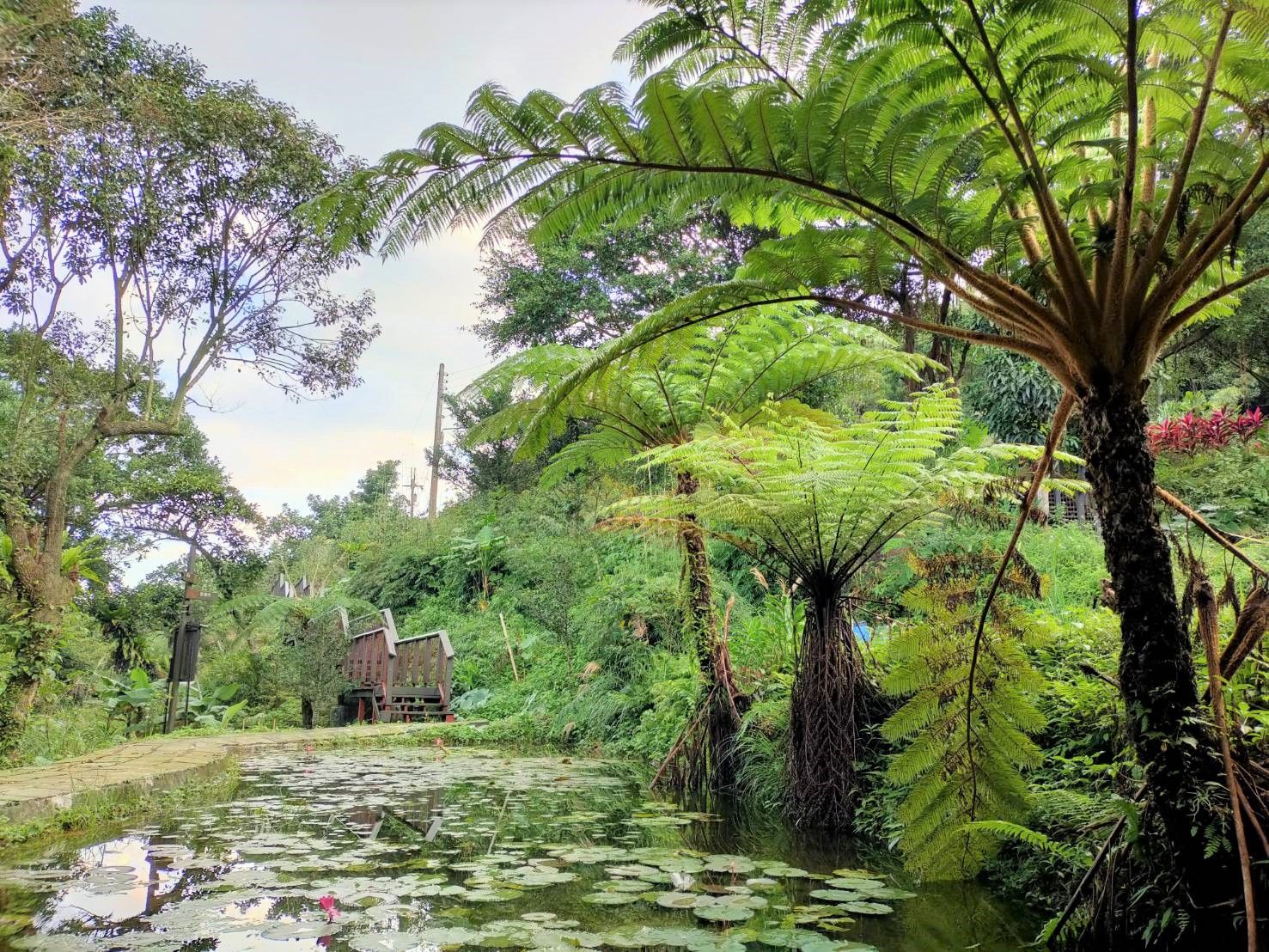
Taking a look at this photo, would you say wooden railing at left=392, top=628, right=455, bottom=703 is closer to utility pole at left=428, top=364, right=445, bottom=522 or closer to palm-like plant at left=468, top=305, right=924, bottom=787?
utility pole at left=428, top=364, right=445, bottom=522

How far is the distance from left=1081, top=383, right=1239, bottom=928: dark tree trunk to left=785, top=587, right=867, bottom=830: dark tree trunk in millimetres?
1591

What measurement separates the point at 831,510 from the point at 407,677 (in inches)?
302

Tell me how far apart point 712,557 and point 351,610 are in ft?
22.0

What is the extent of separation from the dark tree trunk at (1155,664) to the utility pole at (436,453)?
13462 mm

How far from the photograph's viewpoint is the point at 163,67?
26.5 ft

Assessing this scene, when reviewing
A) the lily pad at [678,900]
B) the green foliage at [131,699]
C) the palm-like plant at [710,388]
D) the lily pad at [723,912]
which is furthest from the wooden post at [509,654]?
the lily pad at [723,912]

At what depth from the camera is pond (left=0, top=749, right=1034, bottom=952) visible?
65.6 inches

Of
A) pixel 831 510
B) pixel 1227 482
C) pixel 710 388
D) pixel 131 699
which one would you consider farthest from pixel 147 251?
pixel 1227 482

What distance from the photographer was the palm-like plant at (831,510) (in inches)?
112

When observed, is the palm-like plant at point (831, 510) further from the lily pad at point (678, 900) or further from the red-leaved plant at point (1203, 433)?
the red-leaved plant at point (1203, 433)

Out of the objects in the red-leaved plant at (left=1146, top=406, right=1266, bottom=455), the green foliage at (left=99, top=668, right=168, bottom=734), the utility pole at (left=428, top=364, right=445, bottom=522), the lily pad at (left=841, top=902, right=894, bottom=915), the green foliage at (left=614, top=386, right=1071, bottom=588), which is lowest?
the green foliage at (left=99, top=668, right=168, bottom=734)

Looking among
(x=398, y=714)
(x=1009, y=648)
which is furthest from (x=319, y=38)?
(x=1009, y=648)

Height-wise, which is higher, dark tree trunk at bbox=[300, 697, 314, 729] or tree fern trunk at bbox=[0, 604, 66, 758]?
tree fern trunk at bbox=[0, 604, 66, 758]

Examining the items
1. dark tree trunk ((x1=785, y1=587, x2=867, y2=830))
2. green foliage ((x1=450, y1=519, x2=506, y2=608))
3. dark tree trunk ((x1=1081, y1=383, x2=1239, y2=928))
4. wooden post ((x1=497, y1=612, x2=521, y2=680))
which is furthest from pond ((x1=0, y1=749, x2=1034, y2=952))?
green foliage ((x1=450, y1=519, x2=506, y2=608))
